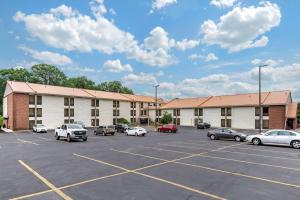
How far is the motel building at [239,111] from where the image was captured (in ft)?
158

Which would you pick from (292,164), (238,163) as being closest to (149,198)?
(238,163)

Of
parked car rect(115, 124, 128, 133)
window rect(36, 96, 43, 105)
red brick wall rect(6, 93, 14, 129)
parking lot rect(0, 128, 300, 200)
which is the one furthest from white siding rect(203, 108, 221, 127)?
parking lot rect(0, 128, 300, 200)

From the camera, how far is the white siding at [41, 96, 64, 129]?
171 ft

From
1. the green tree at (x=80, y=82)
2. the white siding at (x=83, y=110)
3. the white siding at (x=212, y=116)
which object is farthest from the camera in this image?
the green tree at (x=80, y=82)

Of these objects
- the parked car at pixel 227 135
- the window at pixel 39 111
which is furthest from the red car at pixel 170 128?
the window at pixel 39 111

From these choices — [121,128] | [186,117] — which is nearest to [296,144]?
[121,128]

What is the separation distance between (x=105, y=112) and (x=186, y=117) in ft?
69.0

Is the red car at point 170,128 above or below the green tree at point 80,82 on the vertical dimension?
below

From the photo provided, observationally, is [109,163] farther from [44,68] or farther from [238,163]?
[44,68]

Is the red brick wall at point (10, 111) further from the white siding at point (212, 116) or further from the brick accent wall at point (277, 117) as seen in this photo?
the brick accent wall at point (277, 117)

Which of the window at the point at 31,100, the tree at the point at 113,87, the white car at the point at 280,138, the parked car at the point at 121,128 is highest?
the tree at the point at 113,87

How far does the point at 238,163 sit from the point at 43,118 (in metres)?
46.5

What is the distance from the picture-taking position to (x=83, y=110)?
195ft

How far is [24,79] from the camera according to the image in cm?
7544
